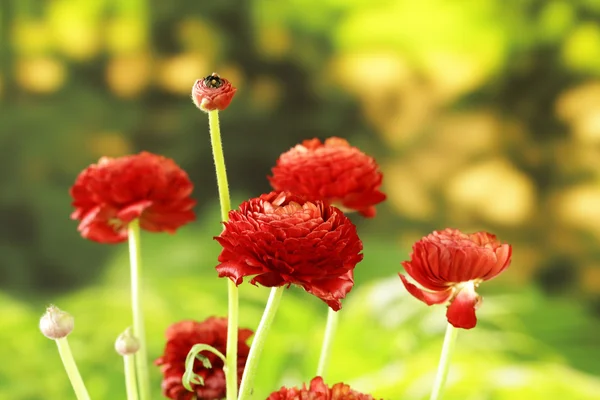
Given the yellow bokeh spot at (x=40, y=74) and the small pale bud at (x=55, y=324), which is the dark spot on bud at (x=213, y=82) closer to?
the small pale bud at (x=55, y=324)

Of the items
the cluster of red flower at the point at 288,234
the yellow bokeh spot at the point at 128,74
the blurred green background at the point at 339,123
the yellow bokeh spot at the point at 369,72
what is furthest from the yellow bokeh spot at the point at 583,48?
the cluster of red flower at the point at 288,234

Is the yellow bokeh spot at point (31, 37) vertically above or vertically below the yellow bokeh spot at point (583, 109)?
above

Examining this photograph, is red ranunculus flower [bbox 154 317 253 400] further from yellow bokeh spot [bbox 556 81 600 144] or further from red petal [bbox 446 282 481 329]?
yellow bokeh spot [bbox 556 81 600 144]

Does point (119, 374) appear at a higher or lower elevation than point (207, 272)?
lower

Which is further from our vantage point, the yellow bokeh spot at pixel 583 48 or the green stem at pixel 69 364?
the yellow bokeh spot at pixel 583 48

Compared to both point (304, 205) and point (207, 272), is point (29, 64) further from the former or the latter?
point (304, 205)

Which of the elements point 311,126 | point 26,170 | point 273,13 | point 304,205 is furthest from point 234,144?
point 304,205

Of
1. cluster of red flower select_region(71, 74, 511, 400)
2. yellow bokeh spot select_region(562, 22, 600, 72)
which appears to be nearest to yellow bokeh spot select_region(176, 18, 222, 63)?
yellow bokeh spot select_region(562, 22, 600, 72)

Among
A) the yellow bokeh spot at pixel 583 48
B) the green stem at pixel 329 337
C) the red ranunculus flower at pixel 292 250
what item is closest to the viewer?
the red ranunculus flower at pixel 292 250
